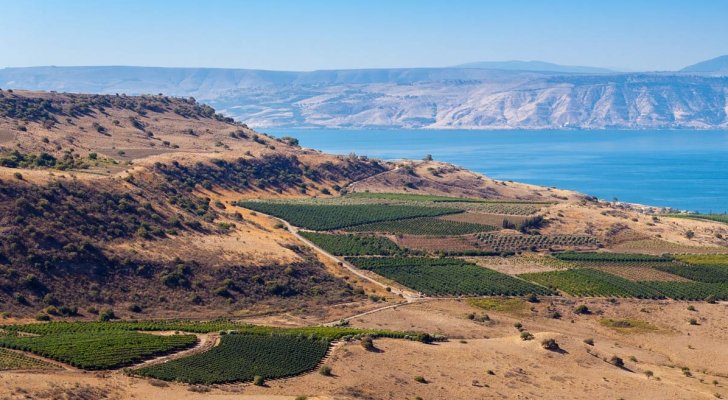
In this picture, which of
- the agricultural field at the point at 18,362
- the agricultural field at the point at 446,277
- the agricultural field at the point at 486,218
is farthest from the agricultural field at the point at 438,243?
the agricultural field at the point at 18,362

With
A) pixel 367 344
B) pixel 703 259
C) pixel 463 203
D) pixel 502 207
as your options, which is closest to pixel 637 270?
pixel 703 259

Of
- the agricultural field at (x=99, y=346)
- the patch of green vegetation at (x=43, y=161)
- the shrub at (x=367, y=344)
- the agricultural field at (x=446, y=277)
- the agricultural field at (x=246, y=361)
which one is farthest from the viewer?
the patch of green vegetation at (x=43, y=161)

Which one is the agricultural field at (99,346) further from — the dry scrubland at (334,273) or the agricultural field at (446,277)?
the agricultural field at (446,277)

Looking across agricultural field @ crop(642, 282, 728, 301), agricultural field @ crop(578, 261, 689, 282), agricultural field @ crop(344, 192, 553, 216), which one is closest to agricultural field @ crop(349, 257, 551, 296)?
agricultural field @ crop(642, 282, 728, 301)

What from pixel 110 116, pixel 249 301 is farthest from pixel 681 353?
pixel 110 116

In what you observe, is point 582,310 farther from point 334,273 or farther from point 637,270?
point 334,273

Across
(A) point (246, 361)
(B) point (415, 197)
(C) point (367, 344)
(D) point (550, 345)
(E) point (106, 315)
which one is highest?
(A) point (246, 361)

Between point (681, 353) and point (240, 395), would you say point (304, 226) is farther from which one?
point (240, 395)
